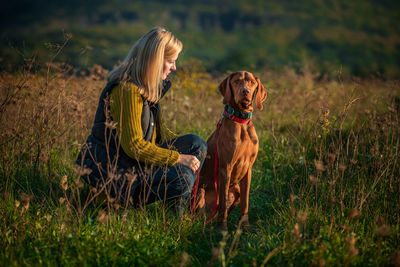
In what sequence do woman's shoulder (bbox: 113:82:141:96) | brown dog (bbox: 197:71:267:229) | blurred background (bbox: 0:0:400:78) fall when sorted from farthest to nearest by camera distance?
blurred background (bbox: 0:0:400:78) → brown dog (bbox: 197:71:267:229) → woman's shoulder (bbox: 113:82:141:96)

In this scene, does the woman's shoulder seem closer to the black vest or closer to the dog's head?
the black vest

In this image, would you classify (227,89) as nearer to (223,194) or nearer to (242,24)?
(223,194)

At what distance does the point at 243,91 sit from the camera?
114 inches

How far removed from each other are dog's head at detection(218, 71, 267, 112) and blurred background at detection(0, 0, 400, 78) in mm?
44209

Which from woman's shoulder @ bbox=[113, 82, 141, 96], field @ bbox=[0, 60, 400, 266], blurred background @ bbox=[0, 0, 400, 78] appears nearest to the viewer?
field @ bbox=[0, 60, 400, 266]

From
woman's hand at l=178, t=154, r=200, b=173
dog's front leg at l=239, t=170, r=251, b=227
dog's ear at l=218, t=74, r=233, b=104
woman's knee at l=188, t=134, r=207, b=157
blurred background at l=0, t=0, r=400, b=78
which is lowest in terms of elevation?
dog's front leg at l=239, t=170, r=251, b=227

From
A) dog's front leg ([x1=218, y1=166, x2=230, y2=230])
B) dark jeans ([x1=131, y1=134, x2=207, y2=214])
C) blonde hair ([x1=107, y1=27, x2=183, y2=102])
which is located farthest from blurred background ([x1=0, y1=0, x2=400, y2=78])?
dark jeans ([x1=131, y1=134, x2=207, y2=214])

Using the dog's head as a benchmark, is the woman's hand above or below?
below

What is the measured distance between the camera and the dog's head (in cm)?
293

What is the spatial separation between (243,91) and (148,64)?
2.83 ft

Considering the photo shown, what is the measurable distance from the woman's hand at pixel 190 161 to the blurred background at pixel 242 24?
4459cm

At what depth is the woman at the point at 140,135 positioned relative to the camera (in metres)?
2.63

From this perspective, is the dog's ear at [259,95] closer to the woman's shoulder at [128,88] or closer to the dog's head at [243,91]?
the dog's head at [243,91]

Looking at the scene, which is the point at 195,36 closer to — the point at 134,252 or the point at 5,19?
the point at 5,19
